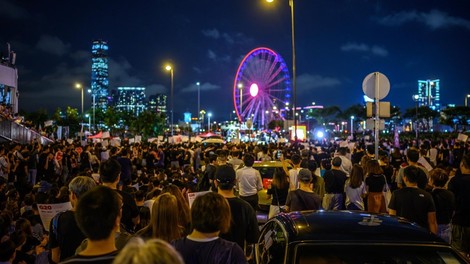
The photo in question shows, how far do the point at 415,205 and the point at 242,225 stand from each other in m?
2.53

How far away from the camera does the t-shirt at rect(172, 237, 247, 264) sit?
10.7ft

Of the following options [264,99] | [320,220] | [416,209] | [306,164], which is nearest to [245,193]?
[306,164]

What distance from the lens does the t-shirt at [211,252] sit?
3.27 metres

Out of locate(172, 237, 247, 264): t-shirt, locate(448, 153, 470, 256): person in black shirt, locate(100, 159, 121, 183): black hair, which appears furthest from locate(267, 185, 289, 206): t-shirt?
locate(172, 237, 247, 264): t-shirt

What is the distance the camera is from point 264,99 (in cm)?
5316

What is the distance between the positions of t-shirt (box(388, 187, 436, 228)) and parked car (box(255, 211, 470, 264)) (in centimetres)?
205

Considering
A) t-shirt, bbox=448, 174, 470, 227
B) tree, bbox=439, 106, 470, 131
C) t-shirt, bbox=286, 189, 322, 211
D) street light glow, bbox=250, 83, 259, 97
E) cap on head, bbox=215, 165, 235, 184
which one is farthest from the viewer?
tree, bbox=439, 106, 470, 131

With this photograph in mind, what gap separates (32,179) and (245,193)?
10.4 metres

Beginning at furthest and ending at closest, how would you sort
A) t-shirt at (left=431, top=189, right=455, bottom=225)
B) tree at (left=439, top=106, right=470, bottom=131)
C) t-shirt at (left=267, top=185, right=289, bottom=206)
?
1. tree at (left=439, top=106, right=470, bottom=131)
2. t-shirt at (left=267, top=185, right=289, bottom=206)
3. t-shirt at (left=431, top=189, right=455, bottom=225)

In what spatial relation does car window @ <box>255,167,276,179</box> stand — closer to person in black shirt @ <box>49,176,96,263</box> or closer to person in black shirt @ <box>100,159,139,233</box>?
person in black shirt @ <box>100,159,139,233</box>

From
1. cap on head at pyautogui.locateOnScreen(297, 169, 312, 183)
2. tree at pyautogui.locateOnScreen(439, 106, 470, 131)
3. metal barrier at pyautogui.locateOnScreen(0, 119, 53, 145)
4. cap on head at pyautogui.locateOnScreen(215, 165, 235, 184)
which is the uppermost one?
tree at pyautogui.locateOnScreen(439, 106, 470, 131)

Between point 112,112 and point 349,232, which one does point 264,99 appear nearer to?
point 112,112

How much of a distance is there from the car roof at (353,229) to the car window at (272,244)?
12 centimetres

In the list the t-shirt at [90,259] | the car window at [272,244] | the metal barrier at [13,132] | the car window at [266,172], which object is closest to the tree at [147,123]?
the metal barrier at [13,132]
